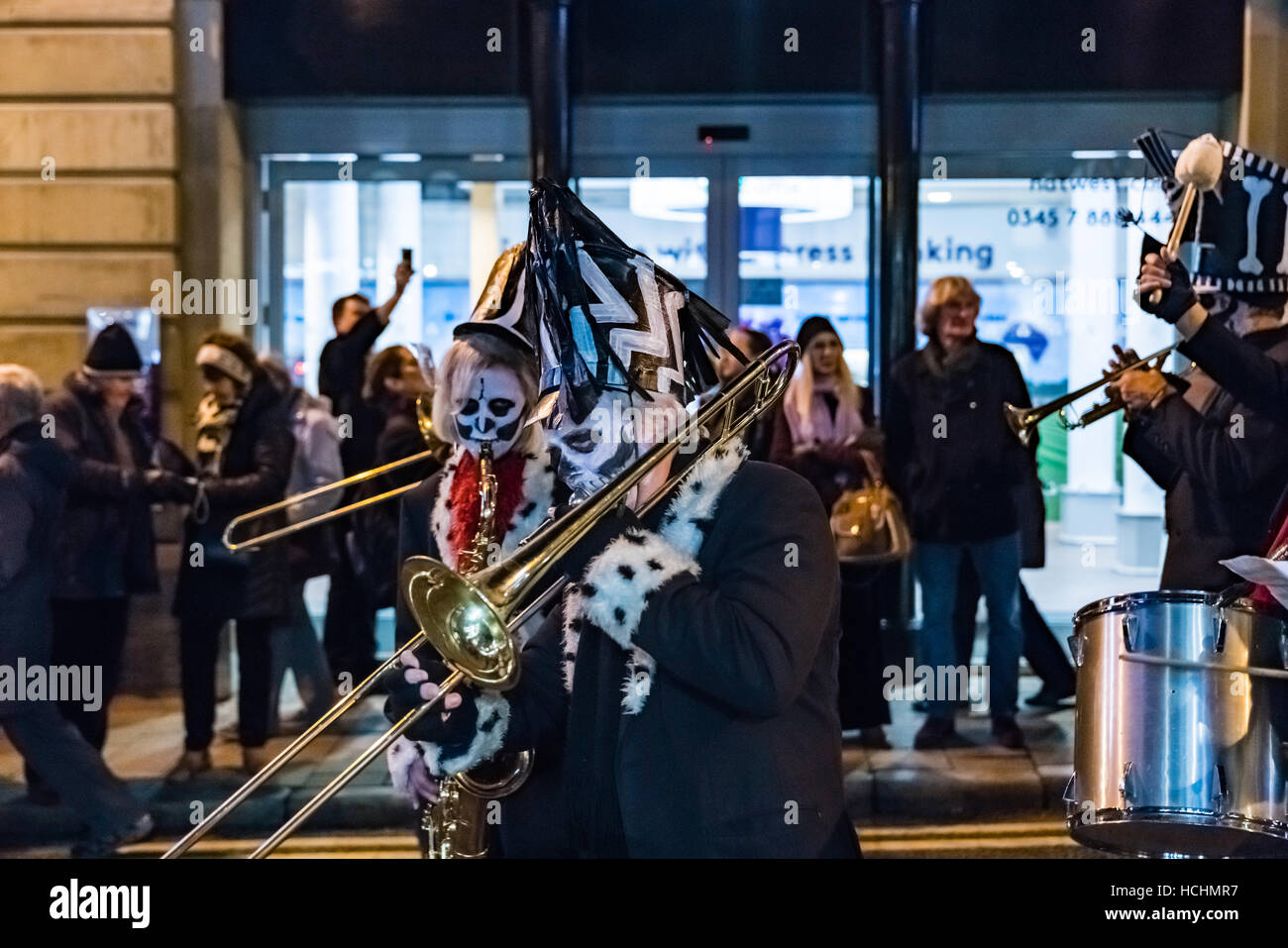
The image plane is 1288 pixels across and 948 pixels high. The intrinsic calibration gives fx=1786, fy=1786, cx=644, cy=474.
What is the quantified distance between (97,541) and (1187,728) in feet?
12.2

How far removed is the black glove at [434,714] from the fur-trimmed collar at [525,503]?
76 centimetres

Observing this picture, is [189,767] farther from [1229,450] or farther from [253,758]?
[1229,450]

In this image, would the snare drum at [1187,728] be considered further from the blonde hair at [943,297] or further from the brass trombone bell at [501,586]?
the blonde hair at [943,297]

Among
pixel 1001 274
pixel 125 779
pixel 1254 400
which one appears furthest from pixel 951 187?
pixel 125 779

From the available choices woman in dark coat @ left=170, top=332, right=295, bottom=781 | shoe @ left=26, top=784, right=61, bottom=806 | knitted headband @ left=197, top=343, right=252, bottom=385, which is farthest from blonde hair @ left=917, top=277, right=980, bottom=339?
shoe @ left=26, top=784, right=61, bottom=806

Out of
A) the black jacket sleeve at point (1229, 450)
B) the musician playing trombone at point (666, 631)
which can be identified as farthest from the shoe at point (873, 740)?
the musician playing trombone at point (666, 631)

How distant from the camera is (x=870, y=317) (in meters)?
7.20

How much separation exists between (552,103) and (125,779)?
2.97m

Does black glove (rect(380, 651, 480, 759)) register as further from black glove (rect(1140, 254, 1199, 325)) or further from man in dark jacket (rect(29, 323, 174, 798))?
man in dark jacket (rect(29, 323, 174, 798))

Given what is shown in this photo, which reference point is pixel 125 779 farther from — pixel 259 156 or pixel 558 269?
pixel 558 269

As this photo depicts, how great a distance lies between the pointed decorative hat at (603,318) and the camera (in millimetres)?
3158

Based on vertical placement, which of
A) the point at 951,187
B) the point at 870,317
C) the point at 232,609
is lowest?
the point at 232,609

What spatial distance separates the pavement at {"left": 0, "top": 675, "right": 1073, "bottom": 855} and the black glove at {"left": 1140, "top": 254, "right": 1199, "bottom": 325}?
2.08 m

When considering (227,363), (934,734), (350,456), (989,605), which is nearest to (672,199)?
(350,456)
